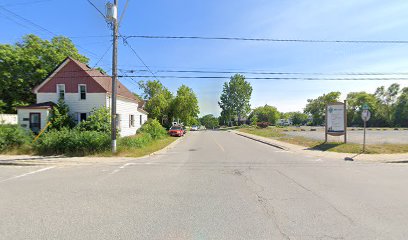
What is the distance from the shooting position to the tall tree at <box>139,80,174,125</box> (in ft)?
155

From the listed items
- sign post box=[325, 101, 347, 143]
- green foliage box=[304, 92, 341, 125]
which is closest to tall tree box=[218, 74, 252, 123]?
green foliage box=[304, 92, 341, 125]

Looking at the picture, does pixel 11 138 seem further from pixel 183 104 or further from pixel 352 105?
pixel 352 105

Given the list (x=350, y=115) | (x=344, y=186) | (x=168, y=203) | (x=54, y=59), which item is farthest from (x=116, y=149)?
(x=350, y=115)

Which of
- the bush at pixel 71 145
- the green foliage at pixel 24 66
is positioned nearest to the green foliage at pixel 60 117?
the bush at pixel 71 145

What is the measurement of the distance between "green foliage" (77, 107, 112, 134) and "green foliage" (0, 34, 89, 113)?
1570 centimetres

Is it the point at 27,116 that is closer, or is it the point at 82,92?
the point at 27,116

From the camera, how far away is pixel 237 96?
91312 millimetres

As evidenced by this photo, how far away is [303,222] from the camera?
4.68 metres

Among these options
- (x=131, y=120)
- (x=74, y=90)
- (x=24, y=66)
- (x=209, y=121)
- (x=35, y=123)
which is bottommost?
(x=209, y=121)

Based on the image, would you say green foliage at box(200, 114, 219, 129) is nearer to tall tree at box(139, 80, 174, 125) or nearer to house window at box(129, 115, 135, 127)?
tall tree at box(139, 80, 174, 125)

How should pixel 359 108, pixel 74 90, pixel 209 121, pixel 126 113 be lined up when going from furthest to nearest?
1. pixel 209 121
2. pixel 359 108
3. pixel 126 113
4. pixel 74 90

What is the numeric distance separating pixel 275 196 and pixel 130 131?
24.1 metres

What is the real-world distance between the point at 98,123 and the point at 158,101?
28.8 meters

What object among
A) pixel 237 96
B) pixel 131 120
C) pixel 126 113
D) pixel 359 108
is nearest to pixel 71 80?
pixel 126 113
